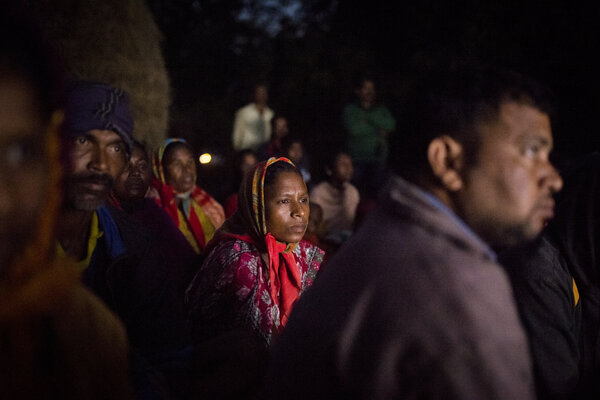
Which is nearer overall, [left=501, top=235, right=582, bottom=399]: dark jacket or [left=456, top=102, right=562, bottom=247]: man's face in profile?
[left=456, top=102, right=562, bottom=247]: man's face in profile

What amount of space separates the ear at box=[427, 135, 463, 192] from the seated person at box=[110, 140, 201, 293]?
8.59 ft

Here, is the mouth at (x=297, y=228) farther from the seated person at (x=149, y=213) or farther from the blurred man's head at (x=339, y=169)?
the blurred man's head at (x=339, y=169)

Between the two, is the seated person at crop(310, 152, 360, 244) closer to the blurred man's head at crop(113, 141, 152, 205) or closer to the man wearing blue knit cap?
the blurred man's head at crop(113, 141, 152, 205)

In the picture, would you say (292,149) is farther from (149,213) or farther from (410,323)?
(410,323)

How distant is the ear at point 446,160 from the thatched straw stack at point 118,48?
16.0 feet

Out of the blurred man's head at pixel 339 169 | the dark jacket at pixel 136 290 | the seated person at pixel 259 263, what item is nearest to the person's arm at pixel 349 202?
the blurred man's head at pixel 339 169

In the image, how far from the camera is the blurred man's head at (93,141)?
6.72 ft

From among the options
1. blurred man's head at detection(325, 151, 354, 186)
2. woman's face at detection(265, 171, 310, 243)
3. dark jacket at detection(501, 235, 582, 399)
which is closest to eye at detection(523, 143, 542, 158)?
dark jacket at detection(501, 235, 582, 399)

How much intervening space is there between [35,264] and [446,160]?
105 centimetres

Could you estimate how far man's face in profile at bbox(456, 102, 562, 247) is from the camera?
4.67 ft

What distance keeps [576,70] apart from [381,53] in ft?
13.7

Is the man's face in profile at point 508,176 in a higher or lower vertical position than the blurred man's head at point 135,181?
lower

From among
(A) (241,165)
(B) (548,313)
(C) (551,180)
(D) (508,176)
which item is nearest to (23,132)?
(D) (508,176)

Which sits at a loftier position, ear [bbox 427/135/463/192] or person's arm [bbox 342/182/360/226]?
ear [bbox 427/135/463/192]
